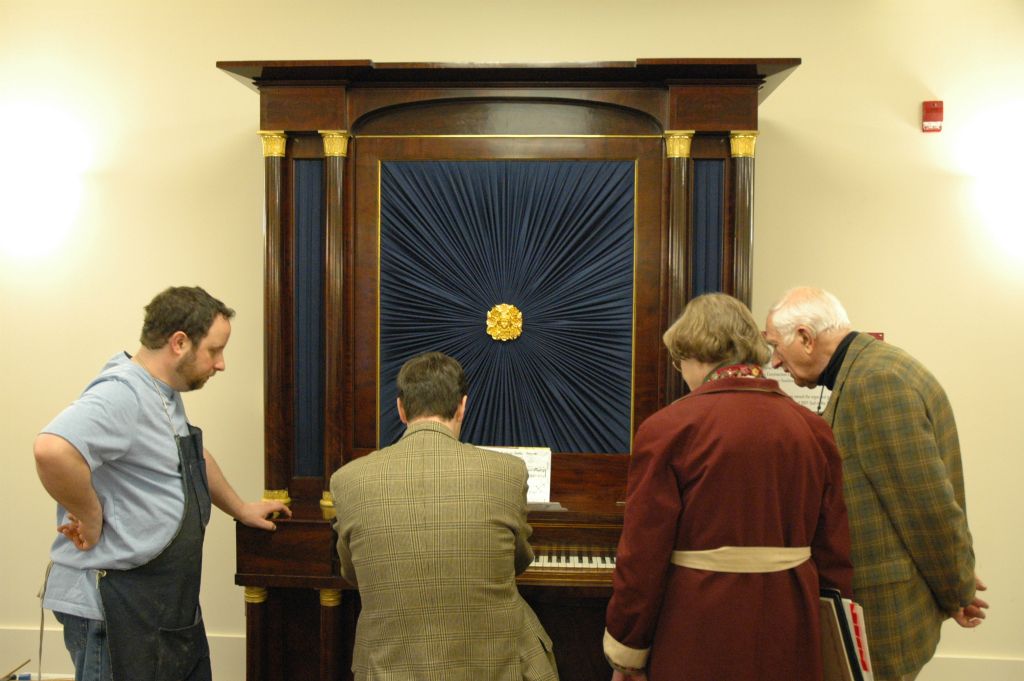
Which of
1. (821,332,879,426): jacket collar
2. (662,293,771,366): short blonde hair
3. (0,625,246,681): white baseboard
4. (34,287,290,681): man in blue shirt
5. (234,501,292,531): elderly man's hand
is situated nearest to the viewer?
(662,293,771,366): short blonde hair

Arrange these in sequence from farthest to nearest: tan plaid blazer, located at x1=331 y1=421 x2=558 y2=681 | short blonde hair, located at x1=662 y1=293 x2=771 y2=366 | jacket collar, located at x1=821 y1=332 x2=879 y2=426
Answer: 1. jacket collar, located at x1=821 y1=332 x2=879 y2=426
2. short blonde hair, located at x1=662 y1=293 x2=771 y2=366
3. tan plaid blazer, located at x1=331 y1=421 x2=558 y2=681

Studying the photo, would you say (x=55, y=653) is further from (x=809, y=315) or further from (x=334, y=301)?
(x=809, y=315)

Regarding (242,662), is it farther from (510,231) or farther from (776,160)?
(776,160)

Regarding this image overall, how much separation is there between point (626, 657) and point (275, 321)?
1.66 metres

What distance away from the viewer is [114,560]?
6.61 feet

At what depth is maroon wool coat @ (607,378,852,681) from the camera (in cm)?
173

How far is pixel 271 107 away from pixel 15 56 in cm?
157

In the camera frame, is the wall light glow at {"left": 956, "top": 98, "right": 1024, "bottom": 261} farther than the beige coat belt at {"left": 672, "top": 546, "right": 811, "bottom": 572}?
Yes

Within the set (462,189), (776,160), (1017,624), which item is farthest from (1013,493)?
(462,189)

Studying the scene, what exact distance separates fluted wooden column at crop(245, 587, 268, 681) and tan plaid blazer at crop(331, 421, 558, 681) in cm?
126

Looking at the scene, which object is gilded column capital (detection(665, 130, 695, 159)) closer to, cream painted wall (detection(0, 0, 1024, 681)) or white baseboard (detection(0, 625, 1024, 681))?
cream painted wall (detection(0, 0, 1024, 681))

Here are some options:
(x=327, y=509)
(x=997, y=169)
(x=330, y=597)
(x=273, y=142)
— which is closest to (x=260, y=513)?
(x=327, y=509)

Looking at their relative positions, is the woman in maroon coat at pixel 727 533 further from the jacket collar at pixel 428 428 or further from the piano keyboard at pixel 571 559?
the piano keyboard at pixel 571 559

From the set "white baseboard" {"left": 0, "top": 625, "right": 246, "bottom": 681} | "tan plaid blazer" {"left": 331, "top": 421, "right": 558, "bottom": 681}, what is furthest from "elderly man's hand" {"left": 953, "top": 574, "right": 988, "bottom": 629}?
"white baseboard" {"left": 0, "top": 625, "right": 246, "bottom": 681}
